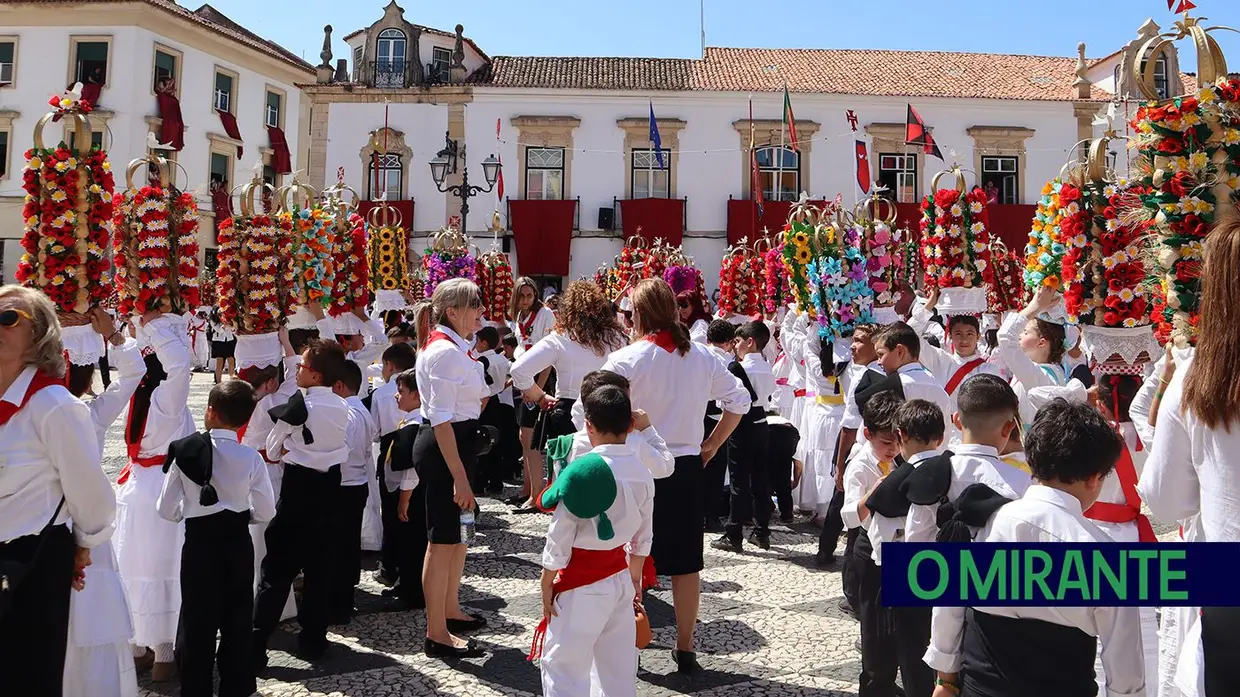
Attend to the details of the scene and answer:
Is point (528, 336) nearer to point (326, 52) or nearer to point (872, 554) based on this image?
point (872, 554)

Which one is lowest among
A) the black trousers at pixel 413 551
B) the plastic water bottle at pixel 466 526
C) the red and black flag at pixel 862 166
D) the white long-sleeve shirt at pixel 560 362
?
the black trousers at pixel 413 551

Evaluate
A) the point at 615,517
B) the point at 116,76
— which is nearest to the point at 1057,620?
the point at 615,517

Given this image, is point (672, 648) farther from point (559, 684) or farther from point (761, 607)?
point (559, 684)

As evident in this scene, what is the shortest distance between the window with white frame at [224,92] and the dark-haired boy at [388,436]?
28.5 metres

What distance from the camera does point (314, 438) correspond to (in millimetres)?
4645

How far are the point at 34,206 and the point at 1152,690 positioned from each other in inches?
217

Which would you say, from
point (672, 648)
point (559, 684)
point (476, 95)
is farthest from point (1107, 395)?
point (476, 95)

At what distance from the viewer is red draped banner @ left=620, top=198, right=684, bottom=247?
1089 inches

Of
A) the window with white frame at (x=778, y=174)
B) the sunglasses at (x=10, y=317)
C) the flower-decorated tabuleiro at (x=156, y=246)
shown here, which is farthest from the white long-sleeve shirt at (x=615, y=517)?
the window with white frame at (x=778, y=174)

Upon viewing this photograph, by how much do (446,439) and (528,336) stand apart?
17.8 ft

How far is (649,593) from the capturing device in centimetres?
570

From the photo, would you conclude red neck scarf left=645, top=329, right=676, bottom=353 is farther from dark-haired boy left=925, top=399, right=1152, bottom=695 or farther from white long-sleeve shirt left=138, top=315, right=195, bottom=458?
white long-sleeve shirt left=138, top=315, right=195, bottom=458

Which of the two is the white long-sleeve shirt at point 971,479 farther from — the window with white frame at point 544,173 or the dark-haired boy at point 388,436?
the window with white frame at point 544,173

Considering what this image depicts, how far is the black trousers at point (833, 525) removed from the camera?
19.0ft
